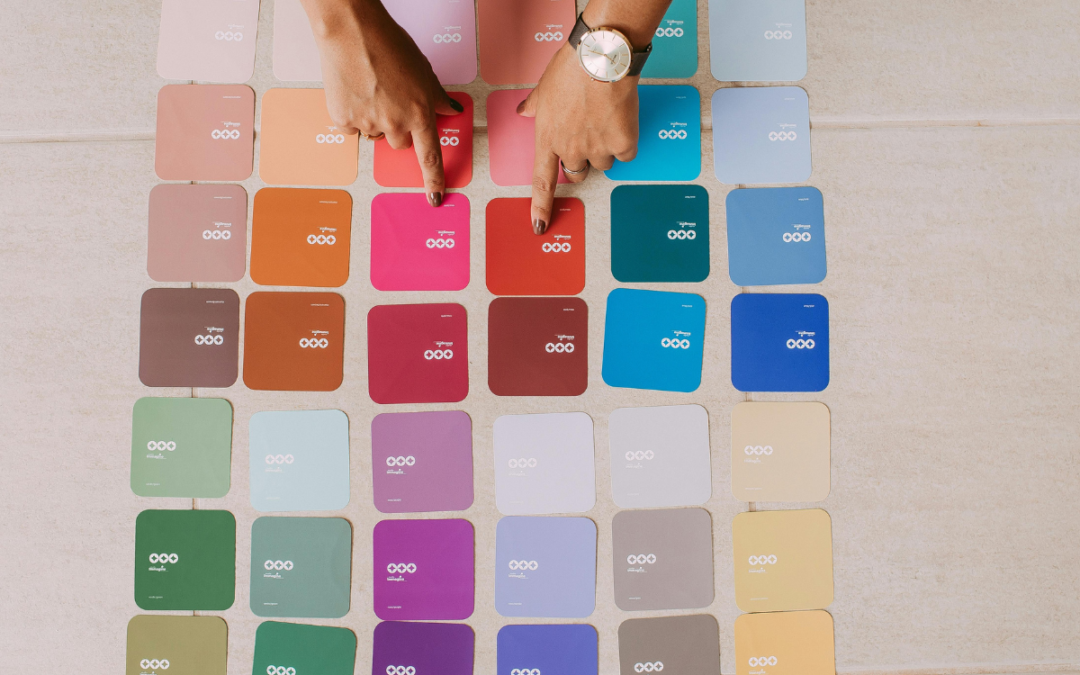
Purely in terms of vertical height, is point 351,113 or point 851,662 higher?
point 351,113

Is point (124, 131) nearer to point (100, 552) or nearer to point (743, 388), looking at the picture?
point (100, 552)

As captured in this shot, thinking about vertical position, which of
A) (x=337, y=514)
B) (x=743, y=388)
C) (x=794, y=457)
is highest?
(x=743, y=388)

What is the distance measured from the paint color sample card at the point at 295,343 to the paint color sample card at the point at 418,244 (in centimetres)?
11

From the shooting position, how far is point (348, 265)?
41.2 inches

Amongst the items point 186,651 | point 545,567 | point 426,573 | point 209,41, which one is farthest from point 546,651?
point 209,41

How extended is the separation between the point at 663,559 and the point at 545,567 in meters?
0.21

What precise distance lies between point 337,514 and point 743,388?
76 centimetres

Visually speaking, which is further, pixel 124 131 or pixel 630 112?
pixel 124 131

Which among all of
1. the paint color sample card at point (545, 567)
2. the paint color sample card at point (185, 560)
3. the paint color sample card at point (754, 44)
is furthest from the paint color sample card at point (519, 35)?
the paint color sample card at point (185, 560)

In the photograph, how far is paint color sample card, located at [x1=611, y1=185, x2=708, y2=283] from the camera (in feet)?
3.42

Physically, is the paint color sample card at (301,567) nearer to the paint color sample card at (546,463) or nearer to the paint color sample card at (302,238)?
the paint color sample card at (546,463)

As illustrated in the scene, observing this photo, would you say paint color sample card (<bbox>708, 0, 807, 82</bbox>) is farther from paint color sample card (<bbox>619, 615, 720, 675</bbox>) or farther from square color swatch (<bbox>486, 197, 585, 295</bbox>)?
paint color sample card (<bbox>619, 615, 720, 675</bbox>)

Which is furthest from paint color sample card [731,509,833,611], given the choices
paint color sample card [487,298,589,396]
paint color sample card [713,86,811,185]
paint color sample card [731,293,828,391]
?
paint color sample card [713,86,811,185]

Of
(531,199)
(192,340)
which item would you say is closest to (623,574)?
(531,199)
